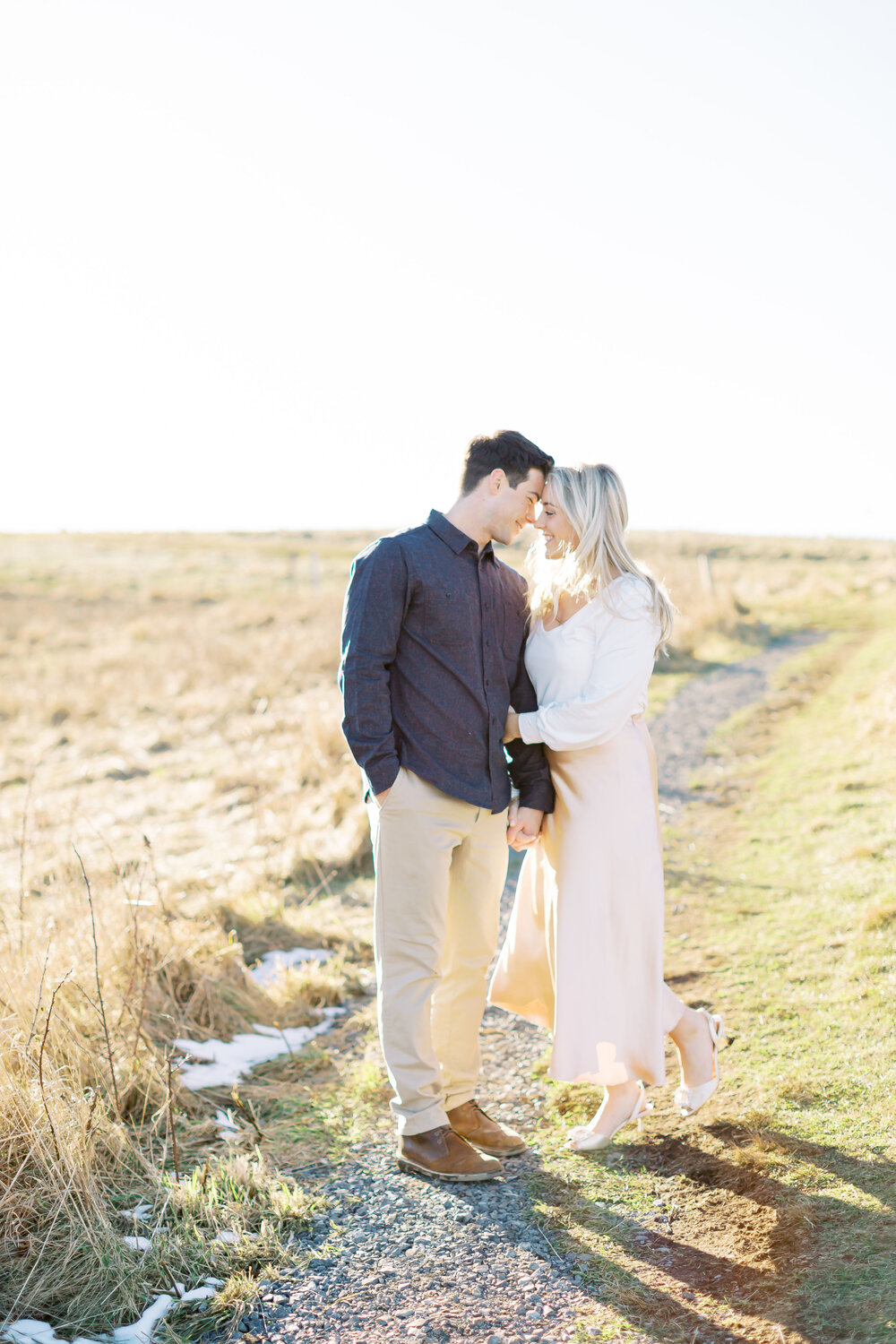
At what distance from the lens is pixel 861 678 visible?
1229 cm

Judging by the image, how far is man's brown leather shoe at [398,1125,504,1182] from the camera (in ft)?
10.5

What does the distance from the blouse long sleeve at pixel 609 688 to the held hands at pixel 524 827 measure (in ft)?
0.98

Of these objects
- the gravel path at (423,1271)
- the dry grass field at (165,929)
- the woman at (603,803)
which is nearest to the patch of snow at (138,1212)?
the dry grass field at (165,929)

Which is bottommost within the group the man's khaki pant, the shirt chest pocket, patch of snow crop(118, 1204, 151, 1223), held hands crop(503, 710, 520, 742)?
patch of snow crop(118, 1204, 151, 1223)

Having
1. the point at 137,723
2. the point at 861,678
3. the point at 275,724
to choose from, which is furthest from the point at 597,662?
the point at 137,723

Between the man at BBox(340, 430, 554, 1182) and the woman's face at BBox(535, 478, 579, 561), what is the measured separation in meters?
0.06

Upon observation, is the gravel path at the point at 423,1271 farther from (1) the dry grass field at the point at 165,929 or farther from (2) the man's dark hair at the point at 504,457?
(2) the man's dark hair at the point at 504,457

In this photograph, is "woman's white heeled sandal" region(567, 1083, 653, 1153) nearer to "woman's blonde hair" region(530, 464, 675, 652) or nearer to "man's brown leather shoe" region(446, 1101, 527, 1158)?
"man's brown leather shoe" region(446, 1101, 527, 1158)

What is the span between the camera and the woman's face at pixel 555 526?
332 centimetres

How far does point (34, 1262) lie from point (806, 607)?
2192cm

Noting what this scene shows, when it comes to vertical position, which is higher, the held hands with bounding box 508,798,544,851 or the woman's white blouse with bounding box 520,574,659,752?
the woman's white blouse with bounding box 520,574,659,752

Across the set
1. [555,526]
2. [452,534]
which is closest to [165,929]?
[452,534]

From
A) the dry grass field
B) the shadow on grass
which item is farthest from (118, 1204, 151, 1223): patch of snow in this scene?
the shadow on grass

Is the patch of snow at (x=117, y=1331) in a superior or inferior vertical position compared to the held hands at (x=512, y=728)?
inferior
